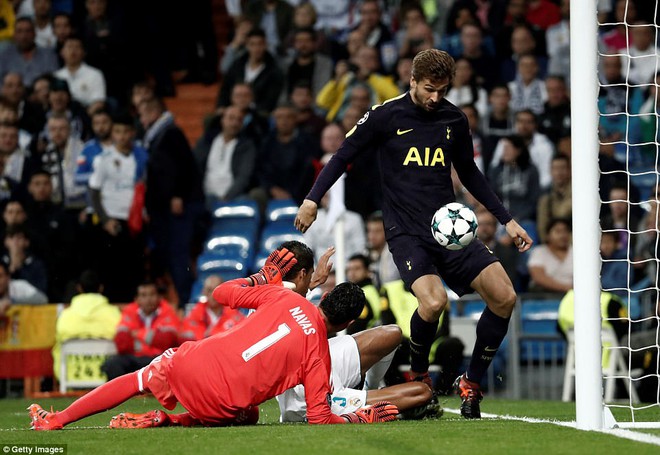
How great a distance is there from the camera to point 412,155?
24.8 feet

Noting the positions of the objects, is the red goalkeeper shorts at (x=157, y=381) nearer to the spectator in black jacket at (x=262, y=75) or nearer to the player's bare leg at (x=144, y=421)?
the player's bare leg at (x=144, y=421)

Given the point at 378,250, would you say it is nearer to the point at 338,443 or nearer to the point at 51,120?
the point at 51,120

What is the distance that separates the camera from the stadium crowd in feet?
45.9

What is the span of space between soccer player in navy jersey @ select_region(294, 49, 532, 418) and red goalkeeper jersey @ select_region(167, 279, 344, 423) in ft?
3.04

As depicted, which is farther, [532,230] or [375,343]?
[532,230]

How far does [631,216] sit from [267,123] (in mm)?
4842

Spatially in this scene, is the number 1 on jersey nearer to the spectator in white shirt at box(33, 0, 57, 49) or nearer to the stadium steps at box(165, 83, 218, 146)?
the stadium steps at box(165, 83, 218, 146)

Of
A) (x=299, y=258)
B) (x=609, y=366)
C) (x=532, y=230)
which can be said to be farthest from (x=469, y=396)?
(x=532, y=230)

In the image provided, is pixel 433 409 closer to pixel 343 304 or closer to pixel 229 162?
pixel 343 304

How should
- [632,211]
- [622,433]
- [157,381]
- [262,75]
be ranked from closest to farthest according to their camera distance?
[622,433] → [157,381] → [632,211] → [262,75]

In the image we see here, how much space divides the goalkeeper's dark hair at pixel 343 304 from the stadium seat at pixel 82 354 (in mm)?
6008

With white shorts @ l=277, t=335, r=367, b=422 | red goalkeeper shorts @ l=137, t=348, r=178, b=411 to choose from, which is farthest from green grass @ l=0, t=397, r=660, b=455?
white shorts @ l=277, t=335, r=367, b=422

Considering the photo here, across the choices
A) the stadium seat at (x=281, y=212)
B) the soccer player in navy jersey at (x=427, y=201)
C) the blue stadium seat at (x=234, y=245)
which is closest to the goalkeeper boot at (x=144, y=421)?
the soccer player in navy jersey at (x=427, y=201)

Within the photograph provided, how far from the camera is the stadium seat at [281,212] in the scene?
14.4 metres
